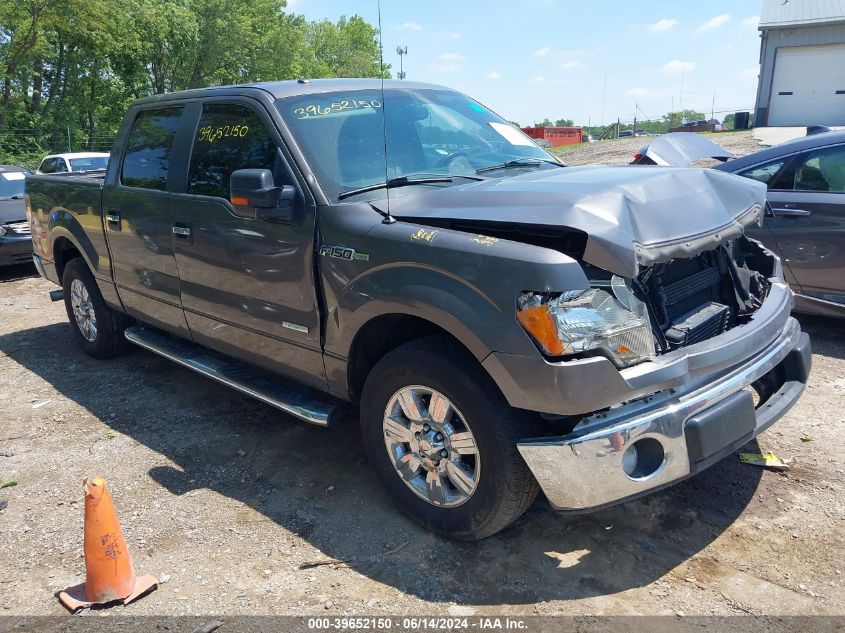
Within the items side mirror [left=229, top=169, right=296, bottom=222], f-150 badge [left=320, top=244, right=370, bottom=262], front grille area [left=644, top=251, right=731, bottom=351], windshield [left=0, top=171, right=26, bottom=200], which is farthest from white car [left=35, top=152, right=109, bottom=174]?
front grille area [left=644, top=251, right=731, bottom=351]

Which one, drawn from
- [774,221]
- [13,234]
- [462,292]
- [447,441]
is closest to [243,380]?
[447,441]

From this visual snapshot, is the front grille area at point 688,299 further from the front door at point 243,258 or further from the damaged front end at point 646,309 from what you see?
the front door at point 243,258

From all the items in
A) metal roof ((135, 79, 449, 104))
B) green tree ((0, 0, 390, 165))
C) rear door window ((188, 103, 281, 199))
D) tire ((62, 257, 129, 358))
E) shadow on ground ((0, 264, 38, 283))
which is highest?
green tree ((0, 0, 390, 165))

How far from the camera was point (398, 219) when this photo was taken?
10.3ft

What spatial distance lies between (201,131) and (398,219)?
1834 mm

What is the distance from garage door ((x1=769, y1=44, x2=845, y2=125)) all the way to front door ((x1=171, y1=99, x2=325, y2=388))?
95.9 feet

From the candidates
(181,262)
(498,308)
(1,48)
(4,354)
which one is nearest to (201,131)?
(181,262)

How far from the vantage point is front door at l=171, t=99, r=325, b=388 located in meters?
3.49

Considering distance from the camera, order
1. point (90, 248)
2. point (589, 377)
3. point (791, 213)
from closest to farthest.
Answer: point (589, 377)
point (791, 213)
point (90, 248)

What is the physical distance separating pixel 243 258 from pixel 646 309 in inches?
86.8

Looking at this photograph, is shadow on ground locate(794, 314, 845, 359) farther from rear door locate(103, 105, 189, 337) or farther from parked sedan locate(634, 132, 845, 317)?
rear door locate(103, 105, 189, 337)

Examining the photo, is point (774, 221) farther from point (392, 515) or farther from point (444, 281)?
point (392, 515)

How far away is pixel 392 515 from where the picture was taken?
132 inches

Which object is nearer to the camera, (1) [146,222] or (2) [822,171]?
(1) [146,222]
